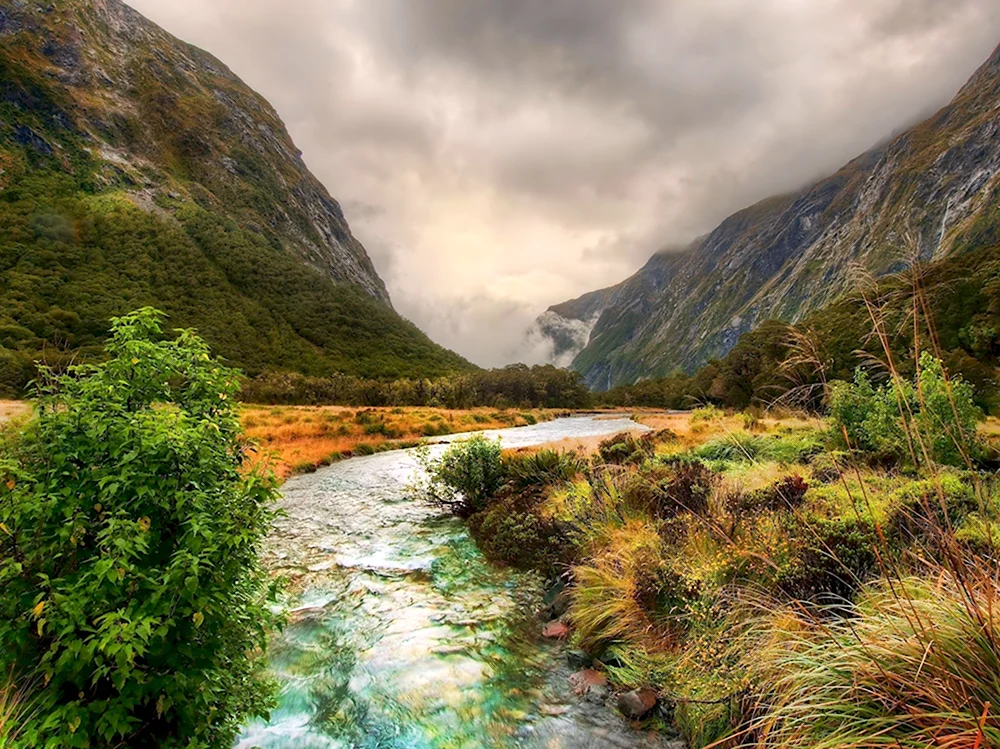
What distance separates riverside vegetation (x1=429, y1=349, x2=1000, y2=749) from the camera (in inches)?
116

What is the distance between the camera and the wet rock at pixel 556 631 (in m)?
6.91

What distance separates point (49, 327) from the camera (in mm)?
59281

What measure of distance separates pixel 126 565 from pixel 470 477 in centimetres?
1139

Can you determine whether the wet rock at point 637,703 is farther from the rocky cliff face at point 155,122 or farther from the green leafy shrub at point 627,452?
the rocky cliff face at point 155,122

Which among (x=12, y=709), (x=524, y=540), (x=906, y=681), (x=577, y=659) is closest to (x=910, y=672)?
(x=906, y=681)

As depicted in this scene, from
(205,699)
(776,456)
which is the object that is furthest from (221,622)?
(776,456)

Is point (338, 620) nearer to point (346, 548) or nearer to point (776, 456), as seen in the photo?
point (346, 548)

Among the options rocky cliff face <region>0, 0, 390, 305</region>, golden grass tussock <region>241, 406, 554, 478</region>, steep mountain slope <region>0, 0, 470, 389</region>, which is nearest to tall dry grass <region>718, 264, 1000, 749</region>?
golden grass tussock <region>241, 406, 554, 478</region>

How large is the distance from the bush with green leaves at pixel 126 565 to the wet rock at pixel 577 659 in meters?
3.93

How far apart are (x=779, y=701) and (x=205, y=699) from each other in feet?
13.5

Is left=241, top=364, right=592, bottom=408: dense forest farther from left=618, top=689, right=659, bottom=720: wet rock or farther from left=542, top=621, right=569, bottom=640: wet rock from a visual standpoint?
left=618, top=689, right=659, bottom=720: wet rock

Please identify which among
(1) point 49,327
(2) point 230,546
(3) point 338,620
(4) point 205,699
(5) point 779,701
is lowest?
(3) point 338,620

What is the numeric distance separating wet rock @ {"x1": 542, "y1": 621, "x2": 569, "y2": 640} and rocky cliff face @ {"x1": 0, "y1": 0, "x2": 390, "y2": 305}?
12115cm

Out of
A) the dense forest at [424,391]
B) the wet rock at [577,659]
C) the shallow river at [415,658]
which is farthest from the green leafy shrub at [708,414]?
the dense forest at [424,391]
